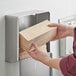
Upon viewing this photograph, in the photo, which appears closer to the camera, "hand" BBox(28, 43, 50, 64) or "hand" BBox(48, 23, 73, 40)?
"hand" BBox(28, 43, 50, 64)

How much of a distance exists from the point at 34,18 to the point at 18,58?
172mm

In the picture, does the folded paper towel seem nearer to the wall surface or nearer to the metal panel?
the wall surface

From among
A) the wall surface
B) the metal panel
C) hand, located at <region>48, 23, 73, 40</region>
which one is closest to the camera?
the wall surface

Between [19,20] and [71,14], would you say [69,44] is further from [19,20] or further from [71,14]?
[19,20]

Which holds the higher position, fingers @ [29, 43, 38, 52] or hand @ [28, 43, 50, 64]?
fingers @ [29, 43, 38, 52]

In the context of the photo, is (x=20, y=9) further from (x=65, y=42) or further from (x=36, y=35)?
(x=65, y=42)

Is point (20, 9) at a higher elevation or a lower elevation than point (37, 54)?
higher

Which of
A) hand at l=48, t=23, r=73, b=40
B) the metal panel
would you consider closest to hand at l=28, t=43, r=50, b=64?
hand at l=48, t=23, r=73, b=40

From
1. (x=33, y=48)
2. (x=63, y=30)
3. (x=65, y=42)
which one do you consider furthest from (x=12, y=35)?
(x=65, y=42)

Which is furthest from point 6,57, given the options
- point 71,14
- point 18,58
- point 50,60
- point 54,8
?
point 71,14

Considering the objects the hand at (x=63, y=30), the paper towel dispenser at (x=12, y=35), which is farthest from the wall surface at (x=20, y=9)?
the hand at (x=63, y=30)

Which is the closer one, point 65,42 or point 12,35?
point 12,35

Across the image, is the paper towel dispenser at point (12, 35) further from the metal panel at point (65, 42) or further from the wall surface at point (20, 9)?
the metal panel at point (65, 42)

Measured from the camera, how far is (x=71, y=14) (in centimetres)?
115
